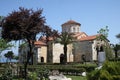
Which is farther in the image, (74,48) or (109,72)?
(74,48)

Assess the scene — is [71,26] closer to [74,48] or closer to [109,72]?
[74,48]

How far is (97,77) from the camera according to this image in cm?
825

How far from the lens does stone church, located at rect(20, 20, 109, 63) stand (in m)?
70.6

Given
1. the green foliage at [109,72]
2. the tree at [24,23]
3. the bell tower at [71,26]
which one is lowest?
the green foliage at [109,72]

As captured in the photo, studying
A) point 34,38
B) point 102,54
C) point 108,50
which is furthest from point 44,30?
point 108,50

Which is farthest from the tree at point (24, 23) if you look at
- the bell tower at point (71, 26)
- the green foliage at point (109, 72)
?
the bell tower at point (71, 26)

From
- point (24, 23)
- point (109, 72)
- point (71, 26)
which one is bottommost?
point (109, 72)

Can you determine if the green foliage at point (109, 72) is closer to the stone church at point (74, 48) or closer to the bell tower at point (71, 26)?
the stone church at point (74, 48)

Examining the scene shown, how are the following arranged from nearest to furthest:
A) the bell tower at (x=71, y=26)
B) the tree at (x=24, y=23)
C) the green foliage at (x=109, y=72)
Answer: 1. the green foliage at (x=109, y=72)
2. the tree at (x=24, y=23)
3. the bell tower at (x=71, y=26)

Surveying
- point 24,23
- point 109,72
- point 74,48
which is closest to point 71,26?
point 74,48

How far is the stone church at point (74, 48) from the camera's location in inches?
2781

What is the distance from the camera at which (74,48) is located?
75375mm

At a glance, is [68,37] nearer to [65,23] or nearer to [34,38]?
[65,23]

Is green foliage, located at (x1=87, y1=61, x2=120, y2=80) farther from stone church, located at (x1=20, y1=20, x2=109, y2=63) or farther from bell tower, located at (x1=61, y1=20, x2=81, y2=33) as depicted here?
bell tower, located at (x1=61, y1=20, x2=81, y2=33)
